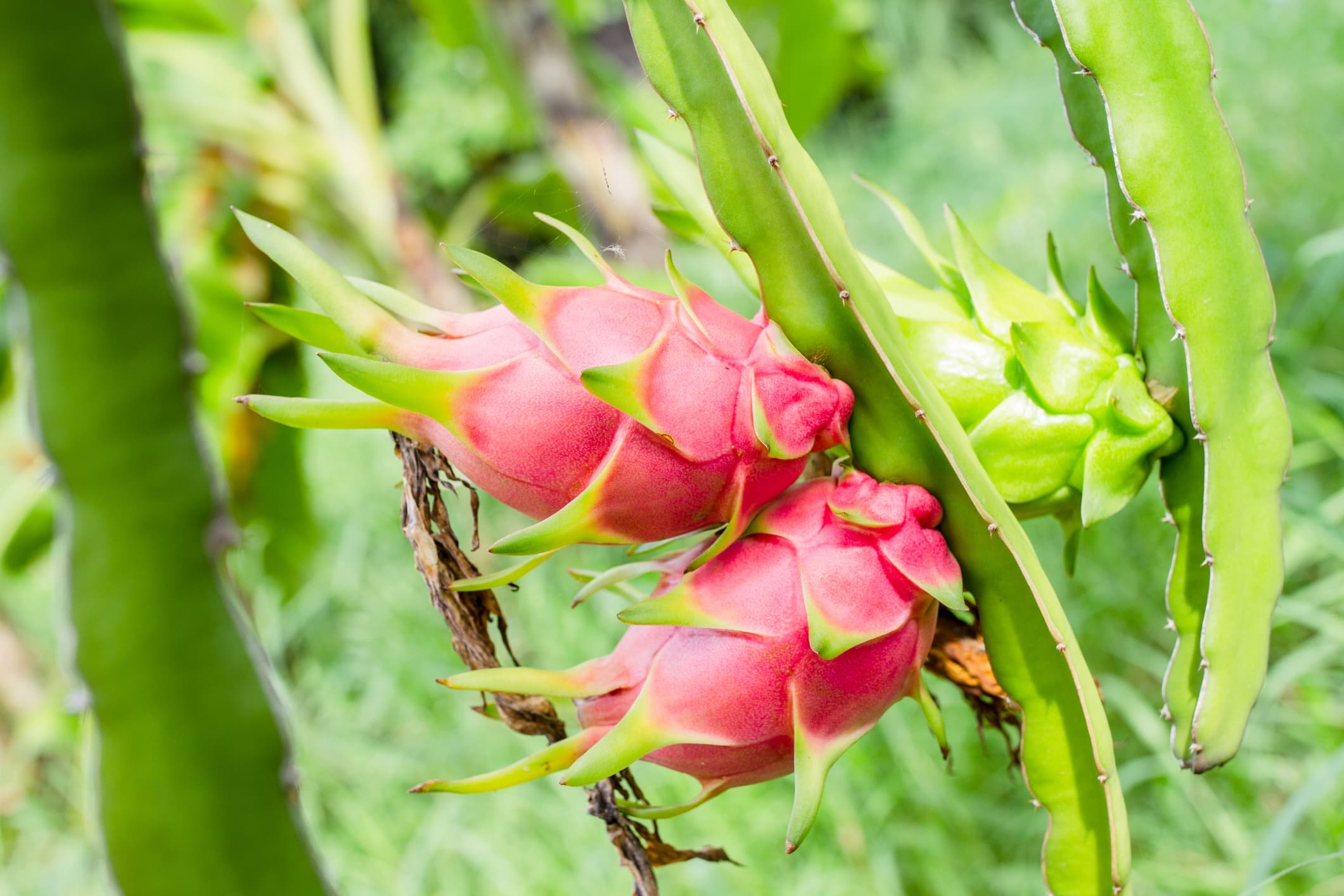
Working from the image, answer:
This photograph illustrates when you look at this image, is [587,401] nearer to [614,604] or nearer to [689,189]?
[689,189]

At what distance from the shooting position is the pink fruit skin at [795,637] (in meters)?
0.33

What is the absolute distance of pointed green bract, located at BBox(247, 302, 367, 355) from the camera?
0.34 meters

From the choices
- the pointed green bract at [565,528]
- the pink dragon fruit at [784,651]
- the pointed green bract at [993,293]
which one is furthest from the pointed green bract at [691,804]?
the pointed green bract at [993,293]

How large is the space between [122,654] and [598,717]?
278 millimetres

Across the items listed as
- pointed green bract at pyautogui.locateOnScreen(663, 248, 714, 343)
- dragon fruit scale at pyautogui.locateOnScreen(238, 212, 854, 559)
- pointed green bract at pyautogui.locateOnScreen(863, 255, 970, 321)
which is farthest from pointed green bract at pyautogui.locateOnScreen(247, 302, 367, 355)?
pointed green bract at pyautogui.locateOnScreen(863, 255, 970, 321)

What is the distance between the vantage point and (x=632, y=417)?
1.05ft

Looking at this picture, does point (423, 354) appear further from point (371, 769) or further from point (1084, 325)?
point (371, 769)

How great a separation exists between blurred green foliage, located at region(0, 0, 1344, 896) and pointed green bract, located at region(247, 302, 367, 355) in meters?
0.10

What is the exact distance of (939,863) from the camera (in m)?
1.14

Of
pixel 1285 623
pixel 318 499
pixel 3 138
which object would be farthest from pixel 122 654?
pixel 318 499

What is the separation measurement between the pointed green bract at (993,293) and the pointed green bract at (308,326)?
0.80ft

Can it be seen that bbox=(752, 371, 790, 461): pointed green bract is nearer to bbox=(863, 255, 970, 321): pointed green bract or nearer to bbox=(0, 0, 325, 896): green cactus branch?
bbox=(863, 255, 970, 321): pointed green bract

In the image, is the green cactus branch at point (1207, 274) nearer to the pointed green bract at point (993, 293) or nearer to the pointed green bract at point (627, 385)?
the pointed green bract at point (993, 293)

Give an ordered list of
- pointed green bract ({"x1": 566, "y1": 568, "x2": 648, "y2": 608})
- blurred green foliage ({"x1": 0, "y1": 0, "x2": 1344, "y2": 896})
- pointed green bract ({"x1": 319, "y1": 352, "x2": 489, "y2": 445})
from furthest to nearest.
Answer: blurred green foliage ({"x1": 0, "y1": 0, "x2": 1344, "y2": 896}), pointed green bract ({"x1": 566, "y1": 568, "x2": 648, "y2": 608}), pointed green bract ({"x1": 319, "y1": 352, "x2": 489, "y2": 445})
